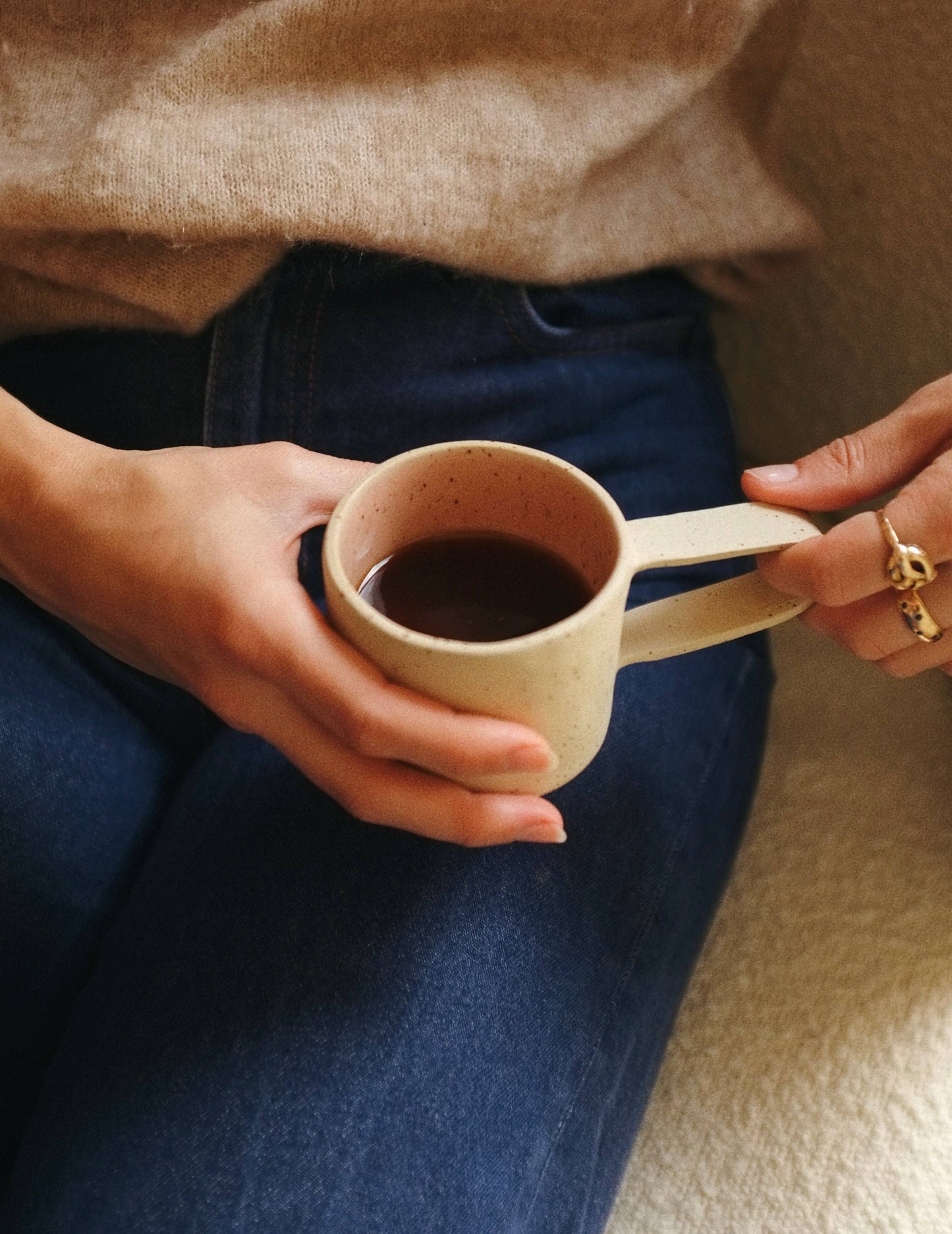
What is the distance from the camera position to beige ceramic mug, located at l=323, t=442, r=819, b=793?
1.57 feet

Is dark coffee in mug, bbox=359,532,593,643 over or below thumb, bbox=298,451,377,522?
below

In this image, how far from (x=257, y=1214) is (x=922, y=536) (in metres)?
0.53

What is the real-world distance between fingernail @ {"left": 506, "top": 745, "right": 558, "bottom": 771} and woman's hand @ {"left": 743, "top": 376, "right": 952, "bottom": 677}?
0.61ft

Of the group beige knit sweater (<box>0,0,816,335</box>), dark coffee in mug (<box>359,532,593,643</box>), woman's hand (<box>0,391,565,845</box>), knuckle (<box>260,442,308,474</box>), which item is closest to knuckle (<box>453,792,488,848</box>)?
woman's hand (<box>0,391,565,845</box>)

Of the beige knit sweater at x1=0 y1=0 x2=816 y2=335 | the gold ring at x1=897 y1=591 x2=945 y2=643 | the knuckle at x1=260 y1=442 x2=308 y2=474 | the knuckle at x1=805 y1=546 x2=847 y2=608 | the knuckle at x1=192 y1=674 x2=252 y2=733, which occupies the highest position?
the beige knit sweater at x1=0 y1=0 x2=816 y2=335

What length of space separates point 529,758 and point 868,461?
305mm

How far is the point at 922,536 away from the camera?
0.56 m

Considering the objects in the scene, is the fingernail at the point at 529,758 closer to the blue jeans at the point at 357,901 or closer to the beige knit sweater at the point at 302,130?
the blue jeans at the point at 357,901

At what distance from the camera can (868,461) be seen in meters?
0.63

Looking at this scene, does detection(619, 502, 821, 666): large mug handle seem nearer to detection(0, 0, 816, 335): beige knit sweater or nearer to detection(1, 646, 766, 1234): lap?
detection(1, 646, 766, 1234): lap

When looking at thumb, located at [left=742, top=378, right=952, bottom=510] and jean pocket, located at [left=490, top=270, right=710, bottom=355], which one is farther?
jean pocket, located at [left=490, top=270, right=710, bottom=355]

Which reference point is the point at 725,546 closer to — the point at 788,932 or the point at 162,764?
the point at 788,932

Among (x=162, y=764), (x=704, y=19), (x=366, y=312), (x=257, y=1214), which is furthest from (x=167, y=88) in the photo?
(x=257, y=1214)

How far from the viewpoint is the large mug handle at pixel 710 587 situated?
53 centimetres
